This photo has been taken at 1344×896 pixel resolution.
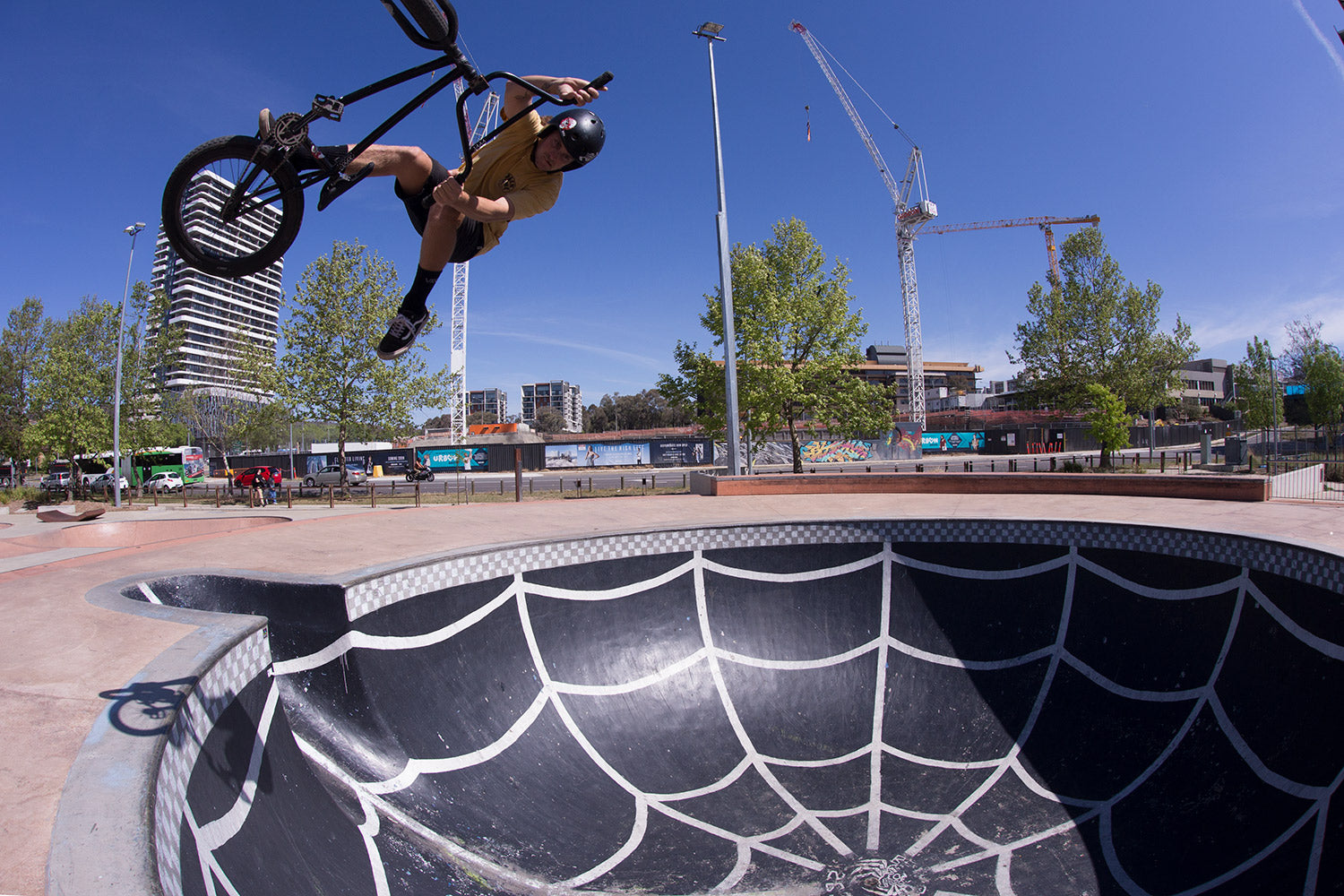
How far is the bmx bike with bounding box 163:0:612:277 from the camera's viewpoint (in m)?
3.32

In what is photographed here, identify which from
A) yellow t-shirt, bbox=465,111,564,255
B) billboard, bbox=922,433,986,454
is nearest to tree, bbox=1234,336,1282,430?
billboard, bbox=922,433,986,454

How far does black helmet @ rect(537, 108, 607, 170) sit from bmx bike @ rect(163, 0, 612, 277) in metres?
0.20

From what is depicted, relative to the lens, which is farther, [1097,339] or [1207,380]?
[1207,380]

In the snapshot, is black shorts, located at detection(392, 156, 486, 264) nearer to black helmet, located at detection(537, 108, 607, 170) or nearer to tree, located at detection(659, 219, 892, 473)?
black helmet, located at detection(537, 108, 607, 170)

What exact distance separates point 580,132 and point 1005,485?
13442mm

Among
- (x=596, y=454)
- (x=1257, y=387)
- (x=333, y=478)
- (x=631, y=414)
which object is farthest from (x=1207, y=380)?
(x=333, y=478)

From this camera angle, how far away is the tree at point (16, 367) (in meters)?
38.5

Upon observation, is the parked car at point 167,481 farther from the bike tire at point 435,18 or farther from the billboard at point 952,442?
the billboard at point 952,442

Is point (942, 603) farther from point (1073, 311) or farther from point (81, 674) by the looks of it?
point (1073, 311)

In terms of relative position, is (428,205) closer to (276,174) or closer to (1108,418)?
(276,174)

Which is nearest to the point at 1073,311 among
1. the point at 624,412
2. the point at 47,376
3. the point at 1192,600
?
the point at 1192,600

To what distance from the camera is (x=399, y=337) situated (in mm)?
4012

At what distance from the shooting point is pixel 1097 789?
466 cm

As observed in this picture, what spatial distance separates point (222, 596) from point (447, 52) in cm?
488
